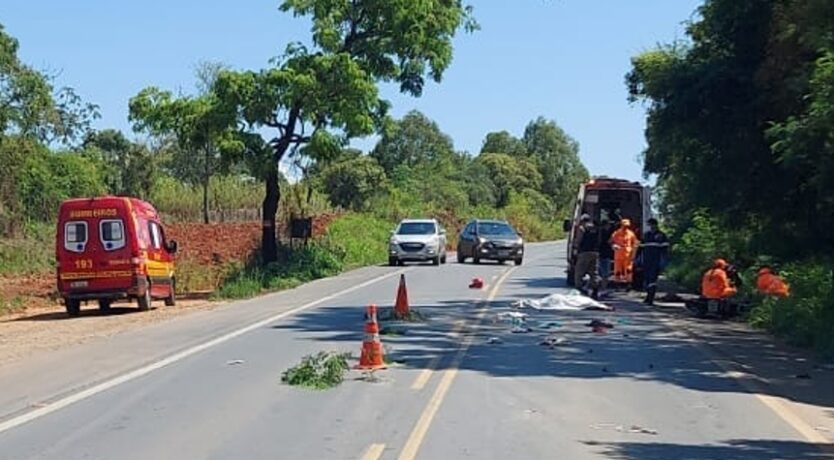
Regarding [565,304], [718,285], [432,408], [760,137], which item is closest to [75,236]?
[565,304]

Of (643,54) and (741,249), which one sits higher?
(643,54)

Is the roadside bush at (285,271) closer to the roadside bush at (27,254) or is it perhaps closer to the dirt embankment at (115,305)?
the dirt embankment at (115,305)

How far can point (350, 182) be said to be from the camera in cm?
8369

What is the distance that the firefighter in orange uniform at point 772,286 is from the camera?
23.4 metres

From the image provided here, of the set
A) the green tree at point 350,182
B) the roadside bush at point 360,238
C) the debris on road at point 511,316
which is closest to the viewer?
the debris on road at point 511,316

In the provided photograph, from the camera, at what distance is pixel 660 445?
10523 millimetres

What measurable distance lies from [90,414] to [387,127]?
2767cm

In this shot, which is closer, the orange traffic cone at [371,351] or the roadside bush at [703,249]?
the orange traffic cone at [371,351]

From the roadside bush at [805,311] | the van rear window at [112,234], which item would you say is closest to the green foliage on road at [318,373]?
the roadside bush at [805,311]

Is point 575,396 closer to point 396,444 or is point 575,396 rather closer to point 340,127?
point 396,444

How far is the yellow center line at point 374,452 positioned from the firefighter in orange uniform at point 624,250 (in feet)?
62.5

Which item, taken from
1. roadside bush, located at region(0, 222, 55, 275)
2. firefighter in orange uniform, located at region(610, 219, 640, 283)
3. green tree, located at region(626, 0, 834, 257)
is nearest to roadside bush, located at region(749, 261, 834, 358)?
green tree, located at region(626, 0, 834, 257)

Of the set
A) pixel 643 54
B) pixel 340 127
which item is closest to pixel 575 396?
pixel 340 127

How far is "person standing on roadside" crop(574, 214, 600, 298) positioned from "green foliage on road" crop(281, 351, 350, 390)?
14.2 metres
